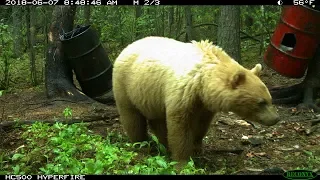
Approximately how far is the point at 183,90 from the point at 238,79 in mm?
694

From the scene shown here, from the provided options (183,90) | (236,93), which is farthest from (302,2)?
(183,90)

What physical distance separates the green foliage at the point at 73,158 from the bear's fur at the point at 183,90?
467mm

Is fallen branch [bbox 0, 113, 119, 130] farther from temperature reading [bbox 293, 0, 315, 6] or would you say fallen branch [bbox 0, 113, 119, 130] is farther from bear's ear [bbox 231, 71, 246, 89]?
temperature reading [bbox 293, 0, 315, 6]

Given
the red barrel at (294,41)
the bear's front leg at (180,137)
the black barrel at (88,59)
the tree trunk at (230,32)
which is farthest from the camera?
the tree trunk at (230,32)

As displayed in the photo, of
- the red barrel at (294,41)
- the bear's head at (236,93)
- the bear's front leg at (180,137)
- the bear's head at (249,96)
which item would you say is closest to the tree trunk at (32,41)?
the red barrel at (294,41)

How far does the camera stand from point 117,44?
16.3m

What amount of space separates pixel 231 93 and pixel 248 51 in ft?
27.2

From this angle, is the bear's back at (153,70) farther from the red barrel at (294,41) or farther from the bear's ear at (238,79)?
the red barrel at (294,41)

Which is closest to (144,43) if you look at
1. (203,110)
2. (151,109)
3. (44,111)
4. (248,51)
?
(151,109)

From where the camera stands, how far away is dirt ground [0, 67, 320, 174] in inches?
220

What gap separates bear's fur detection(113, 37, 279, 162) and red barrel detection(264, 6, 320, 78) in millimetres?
2890

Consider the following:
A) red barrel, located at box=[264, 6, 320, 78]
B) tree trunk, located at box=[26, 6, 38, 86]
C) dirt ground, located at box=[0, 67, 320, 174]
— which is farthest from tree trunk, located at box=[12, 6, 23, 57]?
red barrel, located at box=[264, 6, 320, 78]

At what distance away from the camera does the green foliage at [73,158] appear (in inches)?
171

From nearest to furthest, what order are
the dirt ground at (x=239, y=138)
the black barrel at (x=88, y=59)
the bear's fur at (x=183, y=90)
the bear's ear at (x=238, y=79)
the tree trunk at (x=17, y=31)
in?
the bear's ear at (x=238, y=79)
the bear's fur at (x=183, y=90)
the dirt ground at (x=239, y=138)
the black barrel at (x=88, y=59)
the tree trunk at (x=17, y=31)
